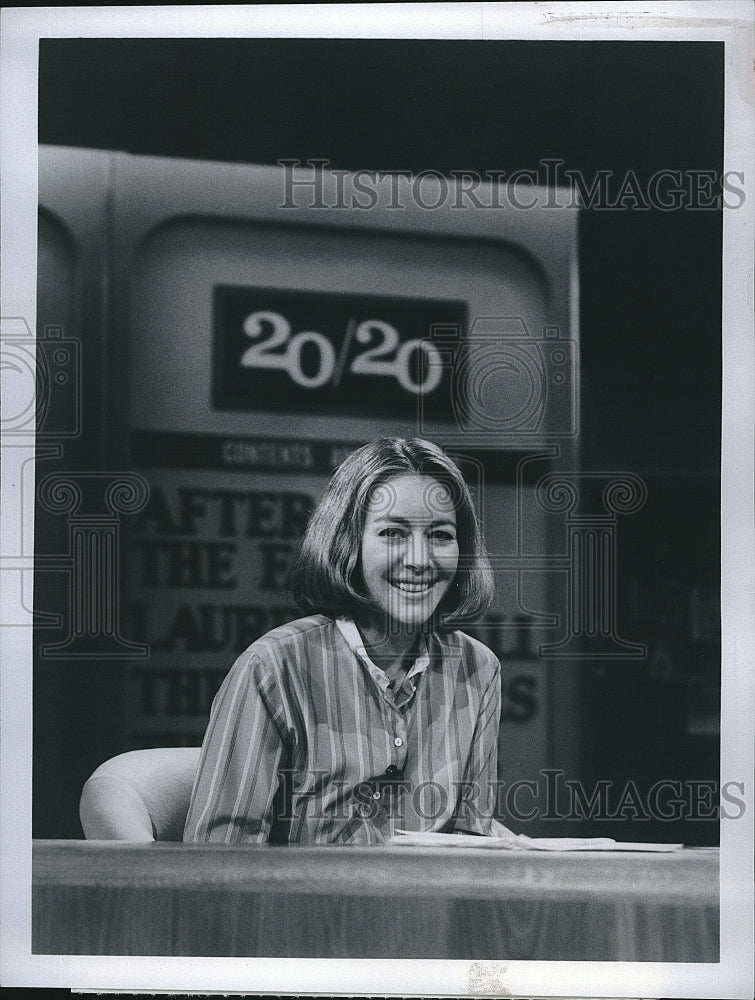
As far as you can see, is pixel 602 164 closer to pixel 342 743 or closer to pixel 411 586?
pixel 411 586

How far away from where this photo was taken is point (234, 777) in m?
2.75

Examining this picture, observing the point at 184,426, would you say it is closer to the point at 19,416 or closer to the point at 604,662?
the point at 19,416

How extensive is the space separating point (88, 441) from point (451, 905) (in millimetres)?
1643

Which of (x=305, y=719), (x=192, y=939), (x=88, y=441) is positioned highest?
(x=88, y=441)

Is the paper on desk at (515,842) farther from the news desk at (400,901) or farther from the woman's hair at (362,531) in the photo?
the woman's hair at (362,531)

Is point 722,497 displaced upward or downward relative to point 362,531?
upward

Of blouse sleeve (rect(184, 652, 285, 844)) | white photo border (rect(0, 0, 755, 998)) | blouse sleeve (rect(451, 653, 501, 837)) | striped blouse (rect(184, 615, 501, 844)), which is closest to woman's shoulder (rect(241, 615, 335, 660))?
striped blouse (rect(184, 615, 501, 844))

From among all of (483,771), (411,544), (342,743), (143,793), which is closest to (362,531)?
(411,544)

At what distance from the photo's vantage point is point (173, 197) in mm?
2768

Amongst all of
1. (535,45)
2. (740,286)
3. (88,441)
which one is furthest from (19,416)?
(740,286)

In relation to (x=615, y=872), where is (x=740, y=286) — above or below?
above

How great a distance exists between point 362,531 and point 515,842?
0.97 metres

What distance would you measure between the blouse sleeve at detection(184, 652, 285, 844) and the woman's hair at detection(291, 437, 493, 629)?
361mm

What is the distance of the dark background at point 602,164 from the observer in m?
2.76
